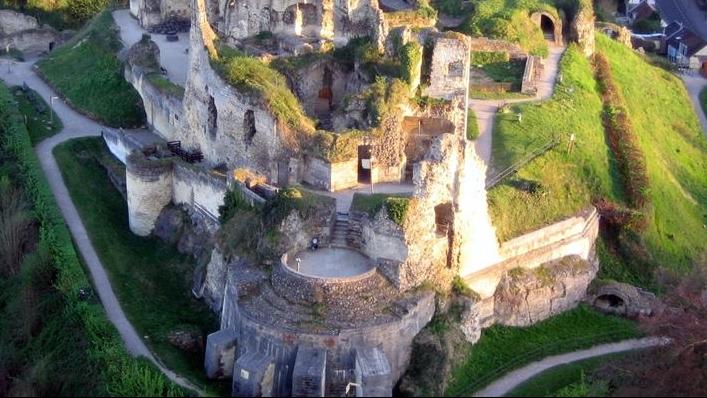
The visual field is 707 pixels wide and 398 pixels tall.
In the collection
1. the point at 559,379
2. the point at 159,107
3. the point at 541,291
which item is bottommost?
the point at 559,379

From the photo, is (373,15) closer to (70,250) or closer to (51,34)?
(70,250)

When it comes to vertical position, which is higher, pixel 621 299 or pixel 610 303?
pixel 621 299

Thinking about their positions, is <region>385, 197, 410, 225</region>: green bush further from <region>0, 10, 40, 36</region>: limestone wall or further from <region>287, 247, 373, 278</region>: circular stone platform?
<region>0, 10, 40, 36</region>: limestone wall

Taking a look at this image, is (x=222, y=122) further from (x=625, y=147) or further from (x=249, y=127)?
(x=625, y=147)

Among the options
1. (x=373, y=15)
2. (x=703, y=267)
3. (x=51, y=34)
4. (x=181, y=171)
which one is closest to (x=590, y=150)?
(x=703, y=267)

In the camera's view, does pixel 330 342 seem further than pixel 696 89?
No

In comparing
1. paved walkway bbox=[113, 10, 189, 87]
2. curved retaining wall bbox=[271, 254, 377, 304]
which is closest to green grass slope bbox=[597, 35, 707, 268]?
curved retaining wall bbox=[271, 254, 377, 304]

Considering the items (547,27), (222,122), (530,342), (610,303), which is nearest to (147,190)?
(222,122)
